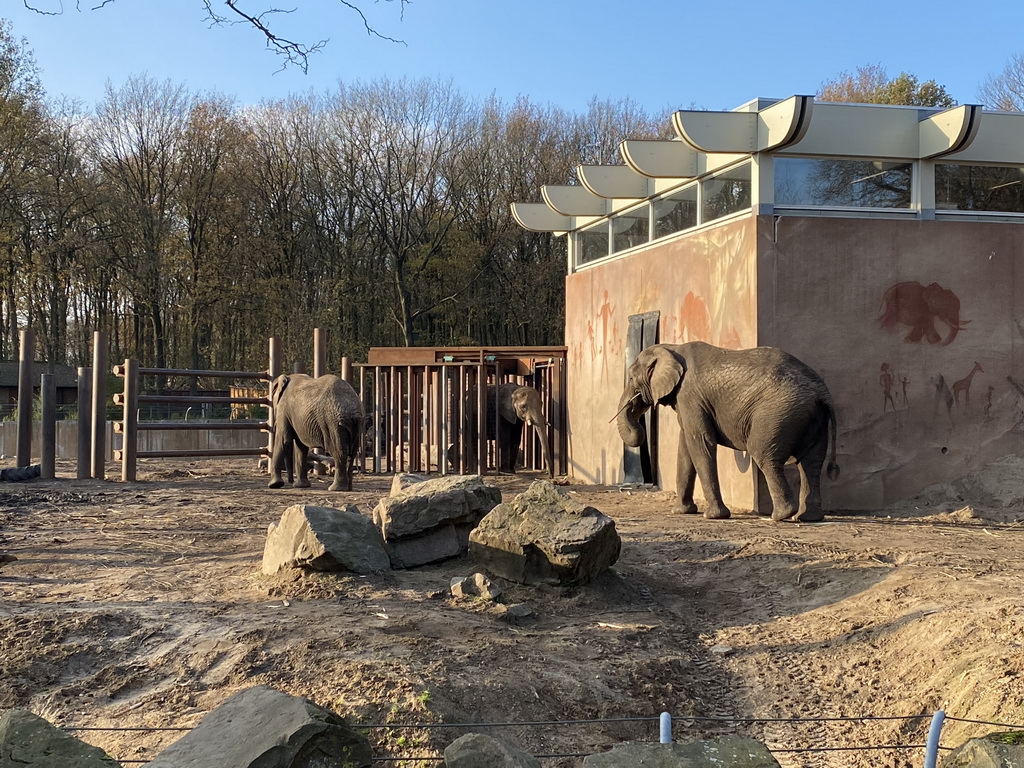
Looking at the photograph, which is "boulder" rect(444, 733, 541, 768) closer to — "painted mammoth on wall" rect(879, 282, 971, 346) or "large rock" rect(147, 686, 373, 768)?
"large rock" rect(147, 686, 373, 768)

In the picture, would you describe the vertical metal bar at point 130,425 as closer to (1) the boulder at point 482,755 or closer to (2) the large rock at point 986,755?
(1) the boulder at point 482,755

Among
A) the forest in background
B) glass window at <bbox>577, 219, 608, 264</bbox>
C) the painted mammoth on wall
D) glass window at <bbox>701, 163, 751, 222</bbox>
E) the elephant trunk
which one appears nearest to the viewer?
the painted mammoth on wall

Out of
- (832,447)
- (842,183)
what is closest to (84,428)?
(832,447)

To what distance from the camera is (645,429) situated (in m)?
13.4

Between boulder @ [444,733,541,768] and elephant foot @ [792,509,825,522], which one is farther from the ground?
elephant foot @ [792,509,825,522]

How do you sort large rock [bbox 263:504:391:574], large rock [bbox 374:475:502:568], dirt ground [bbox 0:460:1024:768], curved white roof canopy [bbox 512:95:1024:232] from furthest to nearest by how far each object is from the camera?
1. curved white roof canopy [bbox 512:95:1024:232]
2. large rock [bbox 374:475:502:568]
3. large rock [bbox 263:504:391:574]
4. dirt ground [bbox 0:460:1024:768]

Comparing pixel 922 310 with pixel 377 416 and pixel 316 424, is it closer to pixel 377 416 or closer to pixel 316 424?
pixel 316 424

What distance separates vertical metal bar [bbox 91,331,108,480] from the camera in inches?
565

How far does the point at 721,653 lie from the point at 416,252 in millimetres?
27589

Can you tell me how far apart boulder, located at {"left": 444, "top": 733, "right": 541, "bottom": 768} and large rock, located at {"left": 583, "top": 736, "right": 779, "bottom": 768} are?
0.31 meters

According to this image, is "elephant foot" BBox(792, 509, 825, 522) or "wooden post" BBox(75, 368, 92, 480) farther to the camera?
"wooden post" BBox(75, 368, 92, 480)

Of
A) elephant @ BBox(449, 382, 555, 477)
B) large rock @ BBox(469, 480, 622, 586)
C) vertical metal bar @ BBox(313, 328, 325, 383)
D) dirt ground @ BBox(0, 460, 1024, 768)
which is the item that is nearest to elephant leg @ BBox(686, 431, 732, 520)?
dirt ground @ BBox(0, 460, 1024, 768)

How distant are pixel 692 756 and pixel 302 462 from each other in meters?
11.0

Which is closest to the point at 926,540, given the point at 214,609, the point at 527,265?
the point at 214,609
